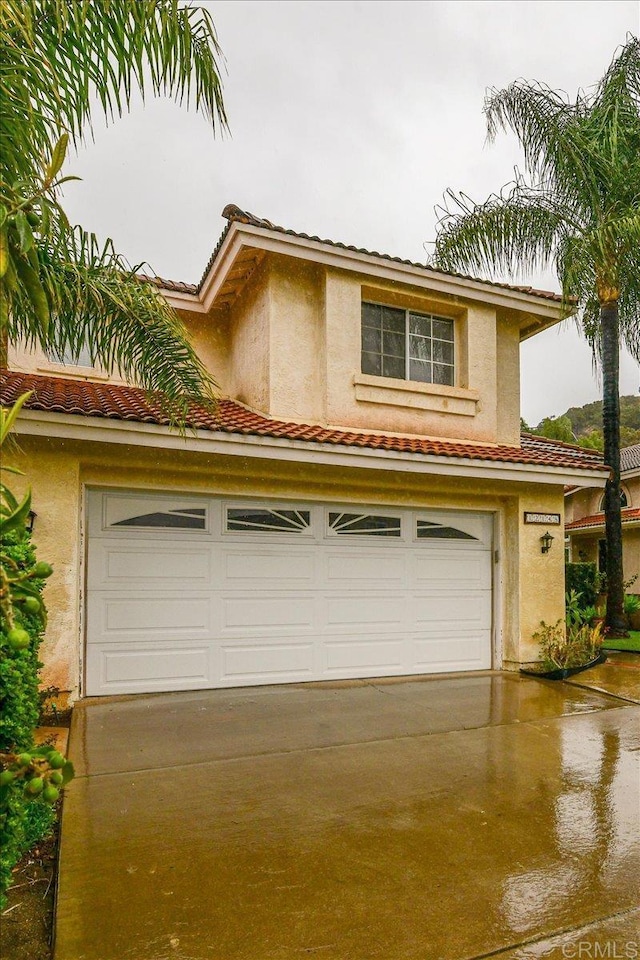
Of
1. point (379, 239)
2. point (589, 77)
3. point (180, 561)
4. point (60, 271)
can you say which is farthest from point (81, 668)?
point (379, 239)

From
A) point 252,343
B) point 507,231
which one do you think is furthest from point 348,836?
point 507,231

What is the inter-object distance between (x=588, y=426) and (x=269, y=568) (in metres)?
50.2

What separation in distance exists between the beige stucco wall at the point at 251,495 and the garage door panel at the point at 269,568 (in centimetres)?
83

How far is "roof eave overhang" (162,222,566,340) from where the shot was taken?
28.0ft

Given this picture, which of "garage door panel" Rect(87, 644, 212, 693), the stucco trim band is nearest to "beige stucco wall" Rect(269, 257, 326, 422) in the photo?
the stucco trim band

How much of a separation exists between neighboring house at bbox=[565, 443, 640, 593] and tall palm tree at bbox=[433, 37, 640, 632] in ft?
29.3

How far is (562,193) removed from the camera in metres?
11.9

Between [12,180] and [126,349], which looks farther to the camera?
[126,349]

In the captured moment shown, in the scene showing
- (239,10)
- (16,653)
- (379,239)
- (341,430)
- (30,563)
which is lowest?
(16,653)

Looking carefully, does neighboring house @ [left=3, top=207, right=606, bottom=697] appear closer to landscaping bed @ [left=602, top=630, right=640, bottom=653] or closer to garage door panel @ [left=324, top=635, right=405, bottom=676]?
garage door panel @ [left=324, top=635, right=405, bottom=676]

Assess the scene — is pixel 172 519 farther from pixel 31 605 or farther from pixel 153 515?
pixel 31 605

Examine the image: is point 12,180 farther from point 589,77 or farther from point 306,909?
point 589,77

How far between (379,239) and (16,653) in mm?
55350

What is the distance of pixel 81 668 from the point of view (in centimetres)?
700
